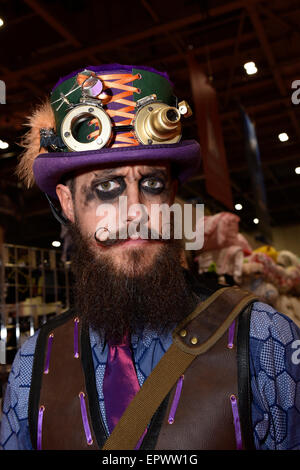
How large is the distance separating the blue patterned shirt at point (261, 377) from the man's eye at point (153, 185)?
37 cm

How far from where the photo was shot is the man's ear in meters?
1.27

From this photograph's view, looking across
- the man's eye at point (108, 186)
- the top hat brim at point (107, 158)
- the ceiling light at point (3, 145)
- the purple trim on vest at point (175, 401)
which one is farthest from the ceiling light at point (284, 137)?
the purple trim on vest at point (175, 401)

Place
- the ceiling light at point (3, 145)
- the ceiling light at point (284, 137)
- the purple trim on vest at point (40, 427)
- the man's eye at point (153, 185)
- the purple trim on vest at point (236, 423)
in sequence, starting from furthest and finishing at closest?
the ceiling light at point (284, 137)
the ceiling light at point (3, 145)
the man's eye at point (153, 185)
the purple trim on vest at point (40, 427)
the purple trim on vest at point (236, 423)

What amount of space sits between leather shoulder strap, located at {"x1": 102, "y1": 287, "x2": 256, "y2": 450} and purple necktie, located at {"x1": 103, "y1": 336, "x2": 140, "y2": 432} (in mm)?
49

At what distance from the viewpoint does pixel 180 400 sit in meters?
1.00

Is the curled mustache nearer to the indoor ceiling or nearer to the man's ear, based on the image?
the man's ear

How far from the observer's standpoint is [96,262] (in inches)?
45.9

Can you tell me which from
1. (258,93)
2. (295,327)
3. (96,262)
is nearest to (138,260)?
(96,262)

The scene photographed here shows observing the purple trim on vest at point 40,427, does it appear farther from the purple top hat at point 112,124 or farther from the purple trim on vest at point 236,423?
the purple top hat at point 112,124

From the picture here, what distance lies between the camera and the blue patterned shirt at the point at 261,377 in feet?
3.34

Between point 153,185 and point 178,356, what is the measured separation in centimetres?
44

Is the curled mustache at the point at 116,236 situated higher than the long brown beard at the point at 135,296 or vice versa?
the curled mustache at the point at 116,236

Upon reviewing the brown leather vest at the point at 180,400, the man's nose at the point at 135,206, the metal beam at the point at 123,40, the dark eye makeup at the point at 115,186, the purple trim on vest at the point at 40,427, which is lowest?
the purple trim on vest at the point at 40,427
